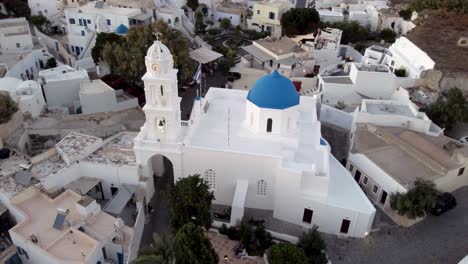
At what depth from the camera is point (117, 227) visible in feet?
86.0

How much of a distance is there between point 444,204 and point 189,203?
61.3ft

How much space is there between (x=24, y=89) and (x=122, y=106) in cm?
889

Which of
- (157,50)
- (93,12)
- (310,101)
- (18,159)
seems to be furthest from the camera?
(93,12)

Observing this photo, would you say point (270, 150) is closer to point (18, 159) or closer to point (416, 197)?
point (416, 197)

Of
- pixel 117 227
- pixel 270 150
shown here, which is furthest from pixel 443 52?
pixel 117 227

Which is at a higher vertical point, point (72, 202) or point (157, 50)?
point (157, 50)

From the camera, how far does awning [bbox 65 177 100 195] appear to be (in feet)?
96.2

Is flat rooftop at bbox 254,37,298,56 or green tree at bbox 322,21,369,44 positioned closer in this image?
flat rooftop at bbox 254,37,298,56

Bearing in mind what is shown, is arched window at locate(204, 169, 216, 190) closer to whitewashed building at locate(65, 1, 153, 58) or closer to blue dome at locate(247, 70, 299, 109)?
blue dome at locate(247, 70, 299, 109)

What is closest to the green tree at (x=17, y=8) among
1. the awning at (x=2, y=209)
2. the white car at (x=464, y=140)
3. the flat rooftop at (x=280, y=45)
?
the flat rooftop at (x=280, y=45)

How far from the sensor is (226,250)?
88.2 ft

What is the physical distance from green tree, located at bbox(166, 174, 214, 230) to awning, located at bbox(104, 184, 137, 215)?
15.1 ft

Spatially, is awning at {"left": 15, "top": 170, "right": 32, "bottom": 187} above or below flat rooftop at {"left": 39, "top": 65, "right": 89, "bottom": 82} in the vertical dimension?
below

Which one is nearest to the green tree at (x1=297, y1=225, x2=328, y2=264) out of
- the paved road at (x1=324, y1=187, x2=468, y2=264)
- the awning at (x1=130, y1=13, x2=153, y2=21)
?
the paved road at (x1=324, y1=187, x2=468, y2=264)
